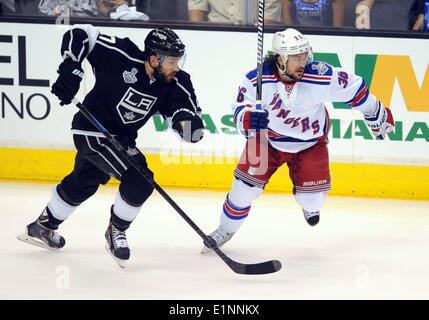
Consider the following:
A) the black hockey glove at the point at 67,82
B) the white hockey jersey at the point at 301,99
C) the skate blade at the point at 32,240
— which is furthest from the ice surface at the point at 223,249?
the black hockey glove at the point at 67,82

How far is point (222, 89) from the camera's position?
5.91m

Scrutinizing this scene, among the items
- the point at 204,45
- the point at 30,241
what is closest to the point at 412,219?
the point at 204,45

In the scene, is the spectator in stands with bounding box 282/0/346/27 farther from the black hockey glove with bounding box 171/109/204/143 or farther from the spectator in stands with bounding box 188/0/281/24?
the black hockey glove with bounding box 171/109/204/143

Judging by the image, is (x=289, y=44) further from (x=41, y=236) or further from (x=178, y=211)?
(x=41, y=236)

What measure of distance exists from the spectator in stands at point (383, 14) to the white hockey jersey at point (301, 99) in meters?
1.38

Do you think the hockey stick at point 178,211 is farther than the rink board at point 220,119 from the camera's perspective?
No

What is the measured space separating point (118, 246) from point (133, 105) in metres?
0.66

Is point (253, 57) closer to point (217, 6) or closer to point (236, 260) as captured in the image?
point (217, 6)

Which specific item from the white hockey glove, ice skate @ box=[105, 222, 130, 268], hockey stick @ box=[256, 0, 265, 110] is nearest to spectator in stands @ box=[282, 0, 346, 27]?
the white hockey glove

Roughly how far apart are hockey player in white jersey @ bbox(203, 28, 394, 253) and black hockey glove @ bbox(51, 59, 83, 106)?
30.0 inches

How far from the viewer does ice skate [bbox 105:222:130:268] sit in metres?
4.22

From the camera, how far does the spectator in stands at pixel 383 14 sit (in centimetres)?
575

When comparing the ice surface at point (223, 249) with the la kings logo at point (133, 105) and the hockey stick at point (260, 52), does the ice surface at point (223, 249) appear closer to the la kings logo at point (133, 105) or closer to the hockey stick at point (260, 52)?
the la kings logo at point (133, 105)

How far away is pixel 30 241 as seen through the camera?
451cm
